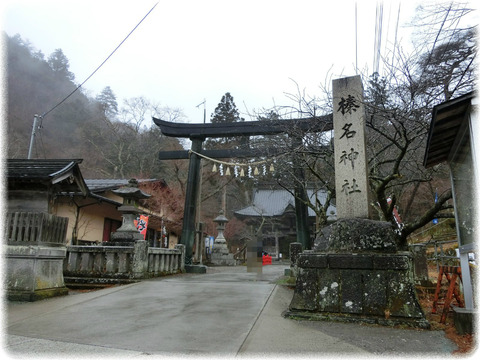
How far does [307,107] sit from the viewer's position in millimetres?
9352

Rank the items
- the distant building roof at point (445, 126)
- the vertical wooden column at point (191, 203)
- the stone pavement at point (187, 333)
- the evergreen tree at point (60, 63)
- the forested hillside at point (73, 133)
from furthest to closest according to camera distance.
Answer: the evergreen tree at point (60, 63)
the forested hillside at point (73, 133)
the vertical wooden column at point (191, 203)
the distant building roof at point (445, 126)
the stone pavement at point (187, 333)

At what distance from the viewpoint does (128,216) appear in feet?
37.2

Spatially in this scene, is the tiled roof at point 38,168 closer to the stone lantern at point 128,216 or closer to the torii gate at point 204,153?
the stone lantern at point 128,216

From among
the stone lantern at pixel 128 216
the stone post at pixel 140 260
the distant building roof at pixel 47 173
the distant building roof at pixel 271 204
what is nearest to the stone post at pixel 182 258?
the stone lantern at pixel 128 216

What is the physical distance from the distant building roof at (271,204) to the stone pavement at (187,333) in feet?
80.8

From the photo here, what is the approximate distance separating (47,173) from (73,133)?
121ft

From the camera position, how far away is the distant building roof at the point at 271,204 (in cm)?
3275

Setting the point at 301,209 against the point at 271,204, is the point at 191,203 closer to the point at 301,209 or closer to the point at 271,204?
the point at 301,209

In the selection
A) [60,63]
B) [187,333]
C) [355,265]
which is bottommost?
[187,333]

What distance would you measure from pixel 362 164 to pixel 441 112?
1762 millimetres

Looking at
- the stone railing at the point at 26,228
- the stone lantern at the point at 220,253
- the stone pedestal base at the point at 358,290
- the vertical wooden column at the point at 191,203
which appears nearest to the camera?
the stone pedestal base at the point at 358,290

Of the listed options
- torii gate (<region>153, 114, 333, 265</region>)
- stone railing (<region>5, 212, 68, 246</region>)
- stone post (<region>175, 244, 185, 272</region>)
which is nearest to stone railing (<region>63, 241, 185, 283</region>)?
stone post (<region>175, 244, 185, 272</region>)

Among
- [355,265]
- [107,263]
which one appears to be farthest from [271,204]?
[355,265]

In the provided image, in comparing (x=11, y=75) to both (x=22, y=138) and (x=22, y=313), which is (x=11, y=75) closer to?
(x=22, y=138)
